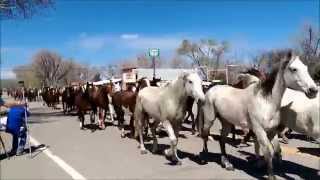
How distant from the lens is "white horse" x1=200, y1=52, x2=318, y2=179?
27.8 feet

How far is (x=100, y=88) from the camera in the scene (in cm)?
2144

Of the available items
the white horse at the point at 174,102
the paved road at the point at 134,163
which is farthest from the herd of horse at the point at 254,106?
the paved road at the point at 134,163

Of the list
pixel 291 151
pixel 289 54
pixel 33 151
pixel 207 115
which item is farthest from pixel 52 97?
pixel 289 54

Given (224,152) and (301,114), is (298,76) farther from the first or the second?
(224,152)

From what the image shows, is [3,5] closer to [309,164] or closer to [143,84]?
[143,84]

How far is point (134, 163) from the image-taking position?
1152 centimetres

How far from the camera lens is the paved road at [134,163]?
9961 mm

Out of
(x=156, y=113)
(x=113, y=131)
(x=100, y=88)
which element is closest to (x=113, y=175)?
(x=156, y=113)

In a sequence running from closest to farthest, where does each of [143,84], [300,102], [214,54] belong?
[300,102], [143,84], [214,54]

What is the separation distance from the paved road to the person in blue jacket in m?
0.59

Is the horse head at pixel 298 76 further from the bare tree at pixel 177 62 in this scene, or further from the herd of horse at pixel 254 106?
the bare tree at pixel 177 62

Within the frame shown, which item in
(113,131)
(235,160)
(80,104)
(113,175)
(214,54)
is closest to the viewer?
(113,175)

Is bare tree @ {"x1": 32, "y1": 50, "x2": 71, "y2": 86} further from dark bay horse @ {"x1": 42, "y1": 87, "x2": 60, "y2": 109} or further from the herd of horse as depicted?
the herd of horse

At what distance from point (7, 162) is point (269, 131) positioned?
6973 mm
